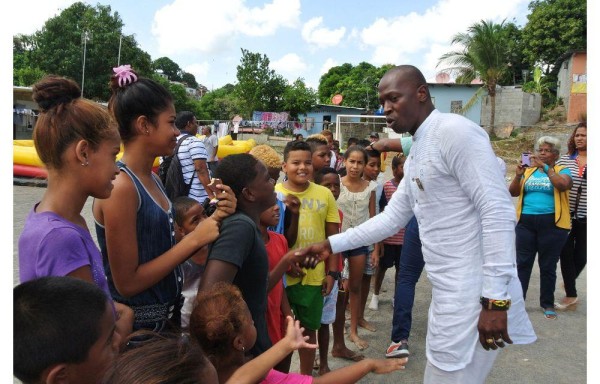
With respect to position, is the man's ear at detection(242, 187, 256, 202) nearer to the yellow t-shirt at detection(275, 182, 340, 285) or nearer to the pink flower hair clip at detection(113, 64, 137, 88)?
the pink flower hair clip at detection(113, 64, 137, 88)

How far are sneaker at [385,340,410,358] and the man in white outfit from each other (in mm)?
1576

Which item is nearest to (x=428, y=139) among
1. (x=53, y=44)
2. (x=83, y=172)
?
(x=83, y=172)

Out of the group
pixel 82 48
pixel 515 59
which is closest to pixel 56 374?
pixel 82 48

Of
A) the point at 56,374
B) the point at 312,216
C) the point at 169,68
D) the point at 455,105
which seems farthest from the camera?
the point at 169,68

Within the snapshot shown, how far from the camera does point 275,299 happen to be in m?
2.70

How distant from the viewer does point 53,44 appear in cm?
3497

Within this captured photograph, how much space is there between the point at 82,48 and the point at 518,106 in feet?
104

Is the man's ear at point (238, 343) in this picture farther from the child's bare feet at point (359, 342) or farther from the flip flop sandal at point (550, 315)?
the flip flop sandal at point (550, 315)

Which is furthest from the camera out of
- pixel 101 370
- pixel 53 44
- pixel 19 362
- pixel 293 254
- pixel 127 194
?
pixel 53 44

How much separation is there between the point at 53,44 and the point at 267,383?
1573 inches

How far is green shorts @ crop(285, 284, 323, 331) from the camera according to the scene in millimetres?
3367

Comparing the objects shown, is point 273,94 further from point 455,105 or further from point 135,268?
point 135,268

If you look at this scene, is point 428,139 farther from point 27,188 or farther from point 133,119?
point 27,188

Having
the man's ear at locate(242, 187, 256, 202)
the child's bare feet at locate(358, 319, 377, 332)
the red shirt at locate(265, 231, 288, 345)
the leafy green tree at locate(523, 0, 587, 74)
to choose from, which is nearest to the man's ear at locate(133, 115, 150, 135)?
the man's ear at locate(242, 187, 256, 202)
